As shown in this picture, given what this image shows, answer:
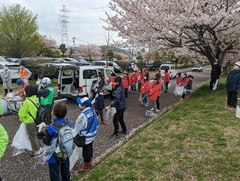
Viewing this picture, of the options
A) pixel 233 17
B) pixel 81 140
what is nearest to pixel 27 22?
pixel 233 17

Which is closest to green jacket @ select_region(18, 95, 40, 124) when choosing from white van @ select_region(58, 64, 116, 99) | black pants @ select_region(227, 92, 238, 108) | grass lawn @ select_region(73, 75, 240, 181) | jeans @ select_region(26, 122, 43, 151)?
jeans @ select_region(26, 122, 43, 151)

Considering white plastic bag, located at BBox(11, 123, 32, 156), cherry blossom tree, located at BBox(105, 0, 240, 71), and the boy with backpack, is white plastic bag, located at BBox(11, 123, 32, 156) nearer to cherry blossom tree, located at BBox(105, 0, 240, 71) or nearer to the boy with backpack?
the boy with backpack

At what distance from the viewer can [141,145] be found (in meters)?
4.15

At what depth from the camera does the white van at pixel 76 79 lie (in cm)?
769

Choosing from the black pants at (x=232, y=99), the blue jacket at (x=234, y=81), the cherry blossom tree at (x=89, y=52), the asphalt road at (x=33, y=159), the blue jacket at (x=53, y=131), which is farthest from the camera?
the cherry blossom tree at (x=89, y=52)

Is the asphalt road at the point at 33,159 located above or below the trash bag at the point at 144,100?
below

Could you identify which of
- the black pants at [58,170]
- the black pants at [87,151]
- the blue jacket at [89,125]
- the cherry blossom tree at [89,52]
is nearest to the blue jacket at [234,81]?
the blue jacket at [89,125]

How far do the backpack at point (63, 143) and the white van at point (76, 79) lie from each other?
520cm

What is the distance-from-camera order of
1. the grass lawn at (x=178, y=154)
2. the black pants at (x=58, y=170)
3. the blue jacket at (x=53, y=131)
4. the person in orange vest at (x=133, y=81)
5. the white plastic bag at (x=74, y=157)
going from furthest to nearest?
the person in orange vest at (x=133, y=81)
the white plastic bag at (x=74, y=157)
the grass lawn at (x=178, y=154)
the black pants at (x=58, y=170)
the blue jacket at (x=53, y=131)

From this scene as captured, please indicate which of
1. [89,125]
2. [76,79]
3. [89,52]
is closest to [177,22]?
[76,79]

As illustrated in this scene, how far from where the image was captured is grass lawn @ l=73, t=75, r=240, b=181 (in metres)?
3.08

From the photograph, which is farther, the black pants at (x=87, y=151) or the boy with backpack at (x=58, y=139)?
the black pants at (x=87, y=151)

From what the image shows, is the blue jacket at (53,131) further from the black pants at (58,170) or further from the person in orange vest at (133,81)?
the person in orange vest at (133,81)

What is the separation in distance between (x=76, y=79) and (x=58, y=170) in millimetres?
6301
